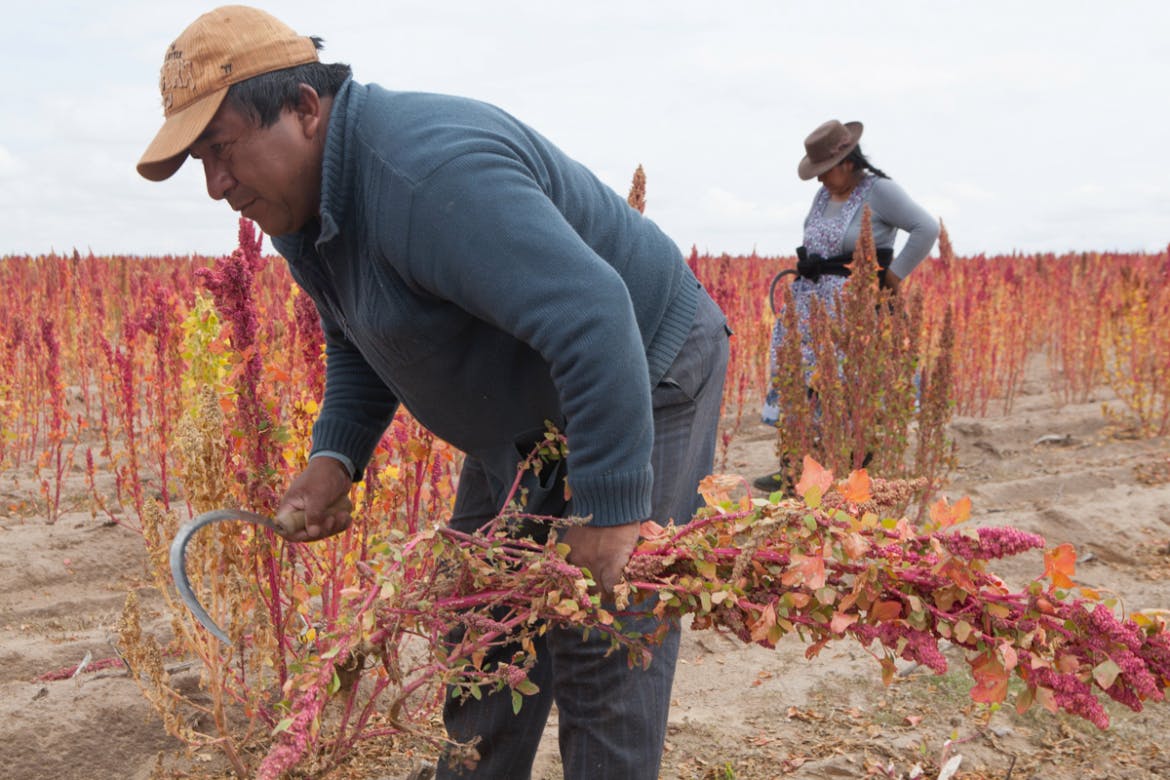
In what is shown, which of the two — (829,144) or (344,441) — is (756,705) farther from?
(829,144)

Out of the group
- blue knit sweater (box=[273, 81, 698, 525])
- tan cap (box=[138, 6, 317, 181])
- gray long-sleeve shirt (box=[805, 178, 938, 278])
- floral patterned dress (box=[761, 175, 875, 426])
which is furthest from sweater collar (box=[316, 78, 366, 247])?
gray long-sleeve shirt (box=[805, 178, 938, 278])

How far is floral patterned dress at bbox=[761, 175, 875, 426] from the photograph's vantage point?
475 cm

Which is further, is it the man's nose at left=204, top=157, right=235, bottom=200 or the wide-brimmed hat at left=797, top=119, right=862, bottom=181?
the wide-brimmed hat at left=797, top=119, right=862, bottom=181

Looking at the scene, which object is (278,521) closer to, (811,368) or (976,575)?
(976,575)

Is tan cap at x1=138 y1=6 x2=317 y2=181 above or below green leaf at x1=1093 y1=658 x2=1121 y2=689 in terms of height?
above

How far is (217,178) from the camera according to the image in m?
1.47

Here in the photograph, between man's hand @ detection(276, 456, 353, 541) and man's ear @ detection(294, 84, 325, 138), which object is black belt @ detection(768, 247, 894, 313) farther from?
man's ear @ detection(294, 84, 325, 138)

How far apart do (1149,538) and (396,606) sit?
14.2 ft

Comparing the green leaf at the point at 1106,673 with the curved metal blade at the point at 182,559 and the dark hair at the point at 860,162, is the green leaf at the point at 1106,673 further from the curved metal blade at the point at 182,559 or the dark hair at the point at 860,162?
the dark hair at the point at 860,162

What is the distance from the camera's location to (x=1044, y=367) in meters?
10.9

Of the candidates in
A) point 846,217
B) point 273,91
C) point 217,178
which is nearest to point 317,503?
point 217,178

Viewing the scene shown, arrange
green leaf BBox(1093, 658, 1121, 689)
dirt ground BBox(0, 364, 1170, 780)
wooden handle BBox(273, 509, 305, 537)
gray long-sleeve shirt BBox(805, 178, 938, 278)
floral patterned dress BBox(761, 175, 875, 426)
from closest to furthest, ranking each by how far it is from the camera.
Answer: green leaf BBox(1093, 658, 1121, 689), wooden handle BBox(273, 509, 305, 537), dirt ground BBox(0, 364, 1170, 780), gray long-sleeve shirt BBox(805, 178, 938, 278), floral patterned dress BBox(761, 175, 875, 426)

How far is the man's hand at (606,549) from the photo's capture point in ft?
4.59

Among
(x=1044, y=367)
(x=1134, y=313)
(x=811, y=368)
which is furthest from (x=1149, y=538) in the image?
(x=1044, y=367)
